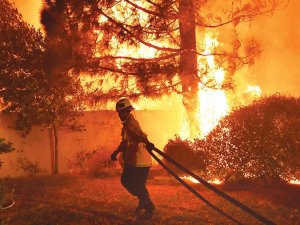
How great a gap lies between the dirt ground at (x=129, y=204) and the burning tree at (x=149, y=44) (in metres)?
2.80

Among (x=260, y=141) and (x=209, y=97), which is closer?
(x=260, y=141)

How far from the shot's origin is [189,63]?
11.0m

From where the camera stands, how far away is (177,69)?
10.7m

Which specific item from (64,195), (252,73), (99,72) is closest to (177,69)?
(99,72)

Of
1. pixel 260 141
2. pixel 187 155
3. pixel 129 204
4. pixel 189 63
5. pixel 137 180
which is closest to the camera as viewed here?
pixel 137 180

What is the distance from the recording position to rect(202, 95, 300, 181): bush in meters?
7.65

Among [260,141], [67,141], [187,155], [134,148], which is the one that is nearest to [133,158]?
[134,148]

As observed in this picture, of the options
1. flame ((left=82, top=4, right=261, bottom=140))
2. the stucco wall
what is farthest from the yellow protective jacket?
the stucco wall

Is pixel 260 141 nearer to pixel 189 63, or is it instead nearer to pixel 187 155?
pixel 187 155

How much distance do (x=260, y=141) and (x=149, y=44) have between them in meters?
4.26

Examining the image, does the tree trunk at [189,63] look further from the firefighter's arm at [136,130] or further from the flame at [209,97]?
the firefighter's arm at [136,130]

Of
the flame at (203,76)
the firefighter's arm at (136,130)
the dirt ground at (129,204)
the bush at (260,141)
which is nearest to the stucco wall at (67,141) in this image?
the flame at (203,76)

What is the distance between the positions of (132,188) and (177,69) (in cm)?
508

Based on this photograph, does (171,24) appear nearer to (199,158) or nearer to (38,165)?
(199,158)
